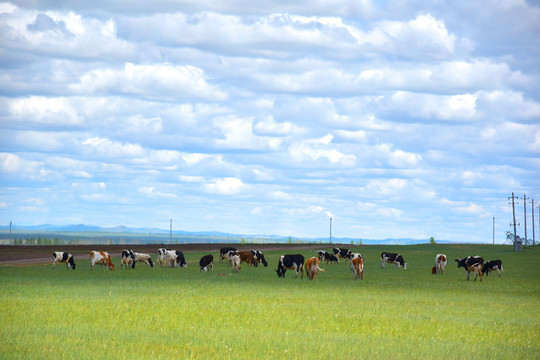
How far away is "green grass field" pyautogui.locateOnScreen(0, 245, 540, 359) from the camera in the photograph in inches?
661

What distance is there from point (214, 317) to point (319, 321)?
3.18 meters

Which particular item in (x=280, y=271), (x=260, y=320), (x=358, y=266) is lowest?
(x=260, y=320)

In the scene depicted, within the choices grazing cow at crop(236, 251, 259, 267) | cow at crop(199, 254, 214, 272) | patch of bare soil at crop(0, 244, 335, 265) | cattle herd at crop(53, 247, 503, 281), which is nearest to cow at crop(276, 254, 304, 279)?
cattle herd at crop(53, 247, 503, 281)

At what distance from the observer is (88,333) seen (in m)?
18.5

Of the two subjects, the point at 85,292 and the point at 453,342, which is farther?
the point at 85,292

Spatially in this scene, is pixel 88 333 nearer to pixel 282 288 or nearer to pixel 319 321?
pixel 319 321

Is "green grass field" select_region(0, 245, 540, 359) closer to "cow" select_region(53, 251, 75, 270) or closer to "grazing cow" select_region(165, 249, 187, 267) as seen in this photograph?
"cow" select_region(53, 251, 75, 270)

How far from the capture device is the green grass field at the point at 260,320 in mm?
16781

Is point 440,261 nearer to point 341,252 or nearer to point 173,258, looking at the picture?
point 173,258

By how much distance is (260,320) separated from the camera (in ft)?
71.6

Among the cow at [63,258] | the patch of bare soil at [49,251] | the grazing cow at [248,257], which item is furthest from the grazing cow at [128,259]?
the patch of bare soil at [49,251]

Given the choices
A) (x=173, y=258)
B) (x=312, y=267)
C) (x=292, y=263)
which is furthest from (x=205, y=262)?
(x=312, y=267)

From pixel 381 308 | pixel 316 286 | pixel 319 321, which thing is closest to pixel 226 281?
pixel 316 286

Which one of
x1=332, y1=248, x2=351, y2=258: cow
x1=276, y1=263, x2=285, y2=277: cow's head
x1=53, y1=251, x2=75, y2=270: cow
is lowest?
x1=276, y1=263, x2=285, y2=277: cow's head
